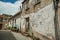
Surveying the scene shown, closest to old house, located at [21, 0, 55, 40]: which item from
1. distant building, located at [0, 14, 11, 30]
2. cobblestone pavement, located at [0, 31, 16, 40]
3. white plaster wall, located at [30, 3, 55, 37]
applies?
white plaster wall, located at [30, 3, 55, 37]

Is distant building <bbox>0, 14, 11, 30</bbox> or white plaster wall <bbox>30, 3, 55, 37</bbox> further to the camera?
distant building <bbox>0, 14, 11, 30</bbox>

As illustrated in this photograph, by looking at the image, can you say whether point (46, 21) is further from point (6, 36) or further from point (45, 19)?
point (6, 36)

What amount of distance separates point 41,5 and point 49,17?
2.25 m

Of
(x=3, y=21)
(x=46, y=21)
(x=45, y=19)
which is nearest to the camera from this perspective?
(x=46, y=21)

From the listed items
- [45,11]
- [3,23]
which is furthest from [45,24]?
[3,23]

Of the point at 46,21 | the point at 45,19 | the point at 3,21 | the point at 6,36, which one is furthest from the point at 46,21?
the point at 3,21

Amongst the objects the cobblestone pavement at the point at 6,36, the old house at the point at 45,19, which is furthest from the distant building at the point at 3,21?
the old house at the point at 45,19

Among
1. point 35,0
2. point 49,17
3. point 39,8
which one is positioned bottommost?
point 49,17

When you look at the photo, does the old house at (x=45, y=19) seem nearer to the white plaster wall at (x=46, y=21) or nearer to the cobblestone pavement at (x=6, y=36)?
the white plaster wall at (x=46, y=21)

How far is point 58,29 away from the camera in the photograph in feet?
26.0

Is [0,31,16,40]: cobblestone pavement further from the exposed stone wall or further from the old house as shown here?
the exposed stone wall

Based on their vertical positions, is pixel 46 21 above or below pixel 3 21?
below

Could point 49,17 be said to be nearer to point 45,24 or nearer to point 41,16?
point 45,24

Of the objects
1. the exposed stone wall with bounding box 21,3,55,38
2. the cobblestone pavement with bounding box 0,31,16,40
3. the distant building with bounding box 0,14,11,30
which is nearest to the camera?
the exposed stone wall with bounding box 21,3,55,38
